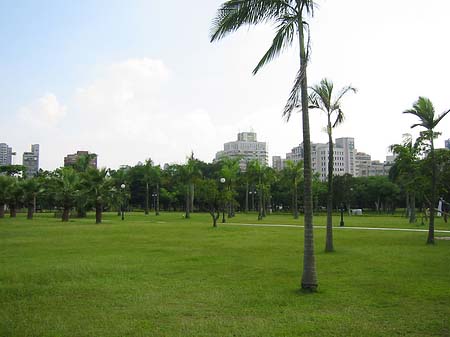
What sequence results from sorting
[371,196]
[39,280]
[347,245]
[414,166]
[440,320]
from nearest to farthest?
[440,320], [39,280], [347,245], [414,166], [371,196]

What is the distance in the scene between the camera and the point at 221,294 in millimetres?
9930

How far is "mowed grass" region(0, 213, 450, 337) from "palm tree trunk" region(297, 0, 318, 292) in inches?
15.2

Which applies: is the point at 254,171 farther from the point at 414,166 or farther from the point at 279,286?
the point at 279,286

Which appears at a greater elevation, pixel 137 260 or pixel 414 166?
pixel 414 166

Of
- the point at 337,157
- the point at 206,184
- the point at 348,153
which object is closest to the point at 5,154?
the point at 337,157

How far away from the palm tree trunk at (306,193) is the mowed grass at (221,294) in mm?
386

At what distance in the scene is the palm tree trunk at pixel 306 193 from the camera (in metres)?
10.2

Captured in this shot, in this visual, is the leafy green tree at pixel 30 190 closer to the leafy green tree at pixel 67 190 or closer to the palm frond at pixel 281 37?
the leafy green tree at pixel 67 190

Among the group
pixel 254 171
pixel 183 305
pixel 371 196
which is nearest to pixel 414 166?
pixel 183 305

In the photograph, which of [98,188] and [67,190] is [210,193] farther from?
[67,190]

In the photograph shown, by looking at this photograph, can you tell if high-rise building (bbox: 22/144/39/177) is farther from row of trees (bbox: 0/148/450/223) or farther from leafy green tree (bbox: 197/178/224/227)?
leafy green tree (bbox: 197/178/224/227)

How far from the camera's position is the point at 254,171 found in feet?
200

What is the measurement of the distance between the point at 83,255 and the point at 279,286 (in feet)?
30.4

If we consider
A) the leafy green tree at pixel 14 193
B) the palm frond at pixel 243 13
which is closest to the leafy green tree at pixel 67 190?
the leafy green tree at pixel 14 193
